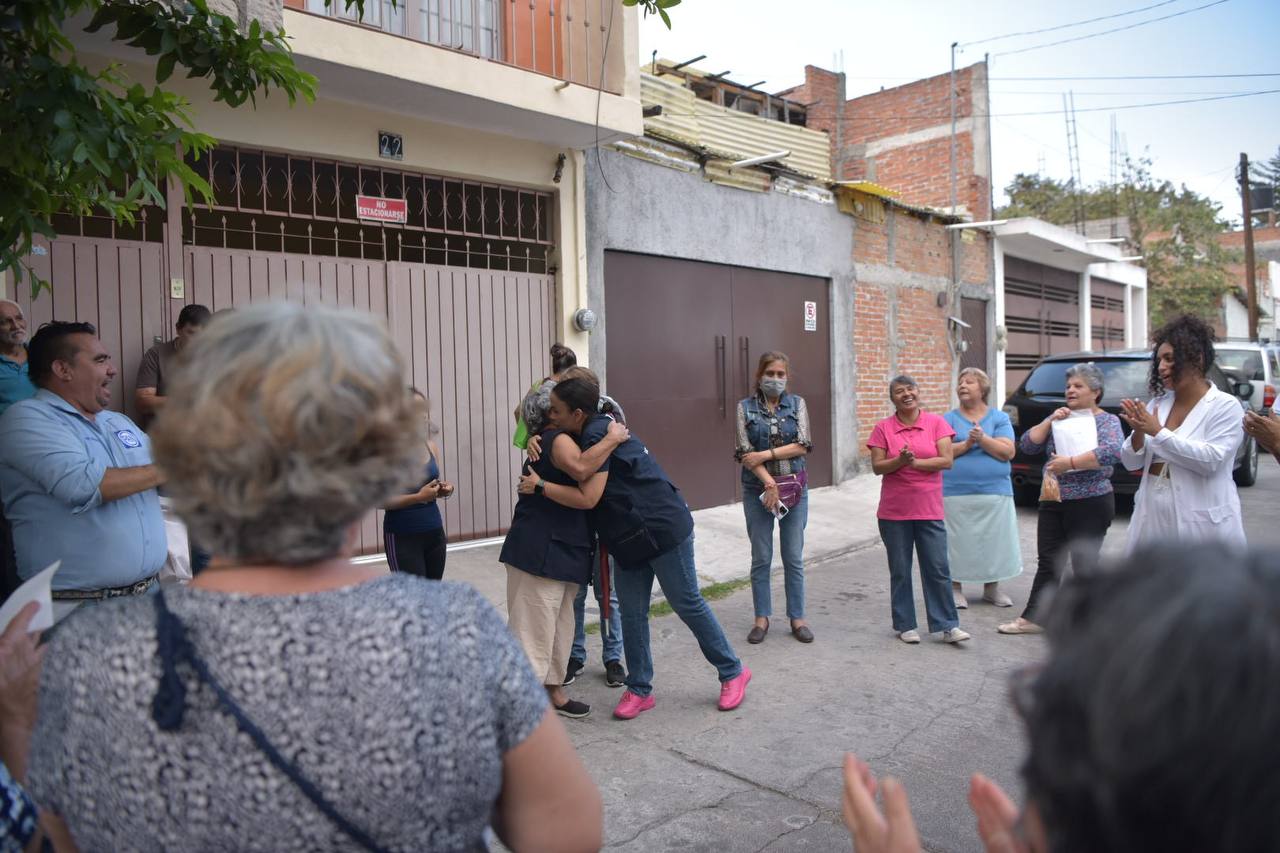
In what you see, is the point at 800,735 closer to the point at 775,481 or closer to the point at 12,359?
the point at 775,481

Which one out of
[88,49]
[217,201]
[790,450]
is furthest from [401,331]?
[790,450]

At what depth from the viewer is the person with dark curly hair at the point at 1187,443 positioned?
416cm

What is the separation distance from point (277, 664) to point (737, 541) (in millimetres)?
8026

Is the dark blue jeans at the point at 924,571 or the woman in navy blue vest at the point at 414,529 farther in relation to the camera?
the dark blue jeans at the point at 924,571

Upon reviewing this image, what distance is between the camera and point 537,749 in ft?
4.35

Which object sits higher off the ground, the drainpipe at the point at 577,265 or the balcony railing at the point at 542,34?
the balcony railing at the point at 542,34

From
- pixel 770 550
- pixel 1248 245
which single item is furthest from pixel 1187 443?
pixel 1248 245

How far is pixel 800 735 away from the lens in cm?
448

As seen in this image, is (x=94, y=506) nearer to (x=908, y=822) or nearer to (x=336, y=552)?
(x=336, y=552)

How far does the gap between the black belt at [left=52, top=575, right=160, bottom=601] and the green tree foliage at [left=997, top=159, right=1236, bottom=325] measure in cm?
2754

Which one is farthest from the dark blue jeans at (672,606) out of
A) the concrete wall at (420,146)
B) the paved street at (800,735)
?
the concrete wall at (420,146)

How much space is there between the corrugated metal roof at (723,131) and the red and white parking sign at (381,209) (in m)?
2.83

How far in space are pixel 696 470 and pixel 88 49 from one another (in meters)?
6.37

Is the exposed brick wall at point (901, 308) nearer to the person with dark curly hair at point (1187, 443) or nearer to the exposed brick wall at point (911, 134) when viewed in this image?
the exposed brick wall at point (911, 134)
